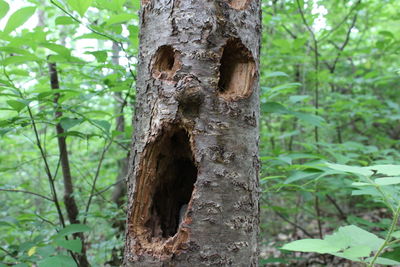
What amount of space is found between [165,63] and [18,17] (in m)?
0.96

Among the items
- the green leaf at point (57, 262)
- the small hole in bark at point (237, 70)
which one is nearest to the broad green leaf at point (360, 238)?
the small hole in bark at point (237, 70)

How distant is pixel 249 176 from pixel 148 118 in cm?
54

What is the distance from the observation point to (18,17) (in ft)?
6.01

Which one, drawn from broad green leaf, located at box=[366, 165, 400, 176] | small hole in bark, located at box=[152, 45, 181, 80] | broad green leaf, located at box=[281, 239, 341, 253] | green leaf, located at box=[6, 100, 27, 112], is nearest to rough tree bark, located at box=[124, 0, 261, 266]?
small hole in bark, located at box=[152, 45, 181, 80]

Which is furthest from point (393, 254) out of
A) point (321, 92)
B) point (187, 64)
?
point (321, 92)

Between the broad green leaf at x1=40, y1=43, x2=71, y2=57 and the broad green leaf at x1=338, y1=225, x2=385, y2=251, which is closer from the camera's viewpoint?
the broad green leaf at x1=338, y1=225, x2=385, y2=251

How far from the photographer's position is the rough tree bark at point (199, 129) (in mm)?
1369

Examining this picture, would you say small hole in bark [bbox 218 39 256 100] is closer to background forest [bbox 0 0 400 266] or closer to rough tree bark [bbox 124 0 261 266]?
rough tree bark [bbox 124 0 261 266]

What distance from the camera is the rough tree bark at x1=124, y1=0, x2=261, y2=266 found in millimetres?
1369

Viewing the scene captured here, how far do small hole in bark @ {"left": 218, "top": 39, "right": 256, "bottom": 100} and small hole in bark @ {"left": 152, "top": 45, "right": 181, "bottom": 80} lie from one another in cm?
24

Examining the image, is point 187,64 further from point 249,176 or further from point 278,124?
point 278,124

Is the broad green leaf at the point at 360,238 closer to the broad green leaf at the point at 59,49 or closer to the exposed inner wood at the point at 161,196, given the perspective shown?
the exposed inner wood at the point at 161,196

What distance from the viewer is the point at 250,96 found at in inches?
60.8

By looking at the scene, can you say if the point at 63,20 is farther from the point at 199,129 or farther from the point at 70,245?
the point at 70,245
